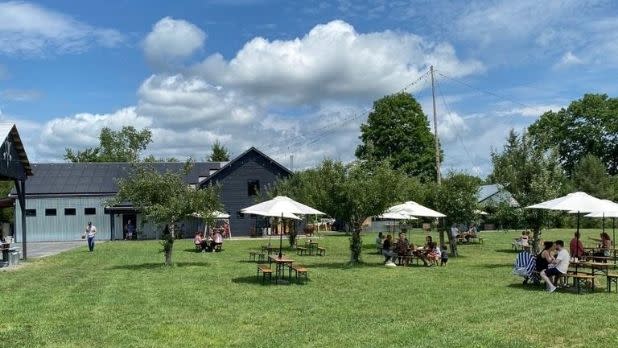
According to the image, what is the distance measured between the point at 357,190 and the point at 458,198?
6.23 m

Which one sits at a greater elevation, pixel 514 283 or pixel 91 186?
pixel 91 186

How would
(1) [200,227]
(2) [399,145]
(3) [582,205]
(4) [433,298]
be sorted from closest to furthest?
(4) [433,298] → (3) [582,205] → (1) [200,227] → (2) [399,145]

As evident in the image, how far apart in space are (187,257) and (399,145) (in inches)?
1533

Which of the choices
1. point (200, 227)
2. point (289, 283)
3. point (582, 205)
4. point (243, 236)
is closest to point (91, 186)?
point (200, 227)

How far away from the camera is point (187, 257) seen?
26.3 m

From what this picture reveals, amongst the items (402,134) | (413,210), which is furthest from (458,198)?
(402,134)

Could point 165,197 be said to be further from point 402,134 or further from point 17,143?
point 402,134

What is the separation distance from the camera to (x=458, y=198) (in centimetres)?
2592

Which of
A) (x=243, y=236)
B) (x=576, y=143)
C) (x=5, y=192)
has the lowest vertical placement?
(x=243, y=236)

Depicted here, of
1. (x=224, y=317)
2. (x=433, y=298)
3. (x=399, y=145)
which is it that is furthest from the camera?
(x=399, y=145)

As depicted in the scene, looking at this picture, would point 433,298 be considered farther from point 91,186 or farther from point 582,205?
point 91,186

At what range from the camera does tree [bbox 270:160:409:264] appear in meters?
21.7

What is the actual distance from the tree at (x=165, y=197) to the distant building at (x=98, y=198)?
986 inches

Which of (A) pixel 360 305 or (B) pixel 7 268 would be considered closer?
(A) pixel 360 305
